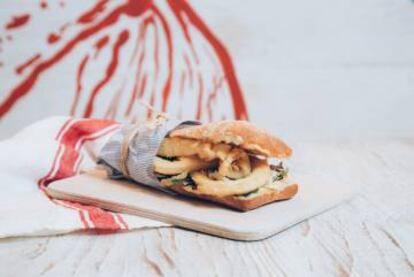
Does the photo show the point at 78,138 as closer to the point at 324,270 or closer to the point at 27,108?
the point at 27,108

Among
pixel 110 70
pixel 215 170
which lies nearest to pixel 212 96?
pixel 110 70

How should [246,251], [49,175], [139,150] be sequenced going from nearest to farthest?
[246,251] → [139,150] → [49,175]

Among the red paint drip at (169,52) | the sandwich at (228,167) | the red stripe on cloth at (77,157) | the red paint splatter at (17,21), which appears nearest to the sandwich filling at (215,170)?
the sandwich at (228,167)

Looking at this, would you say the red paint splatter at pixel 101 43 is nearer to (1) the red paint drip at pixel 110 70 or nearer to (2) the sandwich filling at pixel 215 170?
(1) the red paint drip at pixel 110 70

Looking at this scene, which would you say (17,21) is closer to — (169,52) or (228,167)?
(169,52)

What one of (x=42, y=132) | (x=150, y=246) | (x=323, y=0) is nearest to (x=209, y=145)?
(x=150, y=246)

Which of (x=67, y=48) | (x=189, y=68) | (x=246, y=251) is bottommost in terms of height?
(x=246, y=251)
